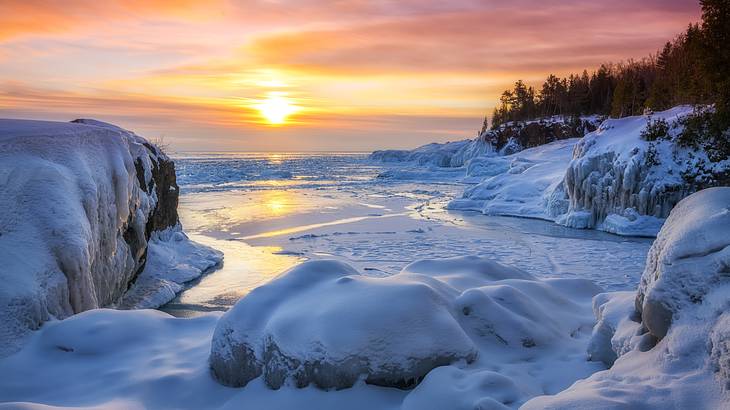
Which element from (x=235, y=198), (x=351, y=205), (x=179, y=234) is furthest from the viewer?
(x=235, y=198)

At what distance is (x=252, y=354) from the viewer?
192 inches

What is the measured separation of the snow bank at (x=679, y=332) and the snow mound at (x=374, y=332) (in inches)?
34.1

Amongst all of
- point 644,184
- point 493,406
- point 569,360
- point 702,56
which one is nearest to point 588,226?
point 644,184

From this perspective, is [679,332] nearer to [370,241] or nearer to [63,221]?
[63,221]

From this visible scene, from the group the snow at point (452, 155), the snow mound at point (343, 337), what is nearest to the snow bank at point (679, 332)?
the snow mound at point (343, 337)

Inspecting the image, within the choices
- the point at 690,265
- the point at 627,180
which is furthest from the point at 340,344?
the point at 627,180

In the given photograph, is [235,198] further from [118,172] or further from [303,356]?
[303,356]

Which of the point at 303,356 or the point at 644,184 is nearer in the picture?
the point at 303,356

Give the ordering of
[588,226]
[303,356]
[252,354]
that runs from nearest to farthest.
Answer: [303,356] → [252,354] → [588,226]

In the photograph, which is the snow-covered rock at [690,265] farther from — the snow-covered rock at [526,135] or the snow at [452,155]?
the snow at [452,155]

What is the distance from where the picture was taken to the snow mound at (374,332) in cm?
440

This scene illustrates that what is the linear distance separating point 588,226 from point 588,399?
2015 cm

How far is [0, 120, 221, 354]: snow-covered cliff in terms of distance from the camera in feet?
19.4

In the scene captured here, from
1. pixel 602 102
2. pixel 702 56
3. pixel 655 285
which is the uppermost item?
pixel 602 102
